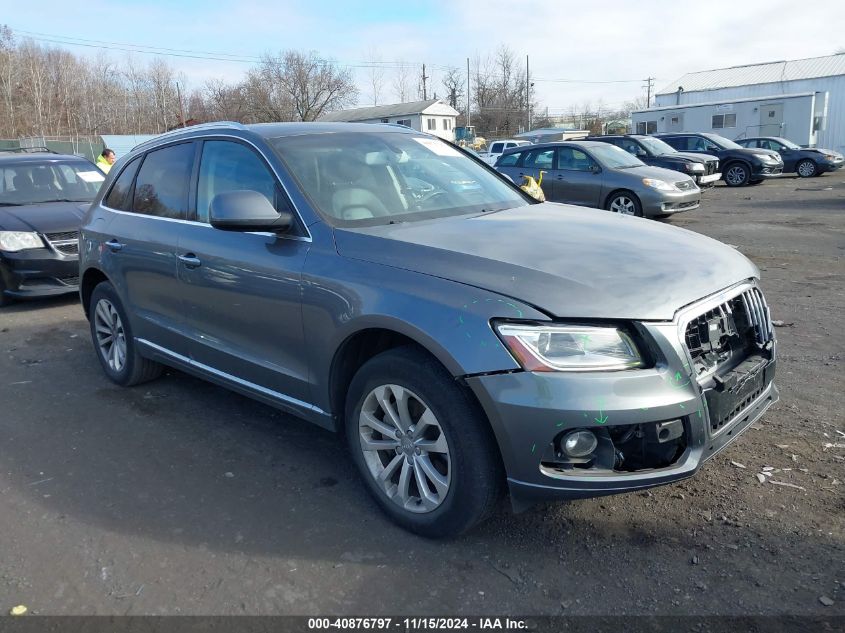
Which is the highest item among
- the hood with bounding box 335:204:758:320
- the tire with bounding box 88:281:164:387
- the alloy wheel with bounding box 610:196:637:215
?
the hood with bounding box 335:204:758:320

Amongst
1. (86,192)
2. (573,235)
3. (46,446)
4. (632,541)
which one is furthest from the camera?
(86,192)

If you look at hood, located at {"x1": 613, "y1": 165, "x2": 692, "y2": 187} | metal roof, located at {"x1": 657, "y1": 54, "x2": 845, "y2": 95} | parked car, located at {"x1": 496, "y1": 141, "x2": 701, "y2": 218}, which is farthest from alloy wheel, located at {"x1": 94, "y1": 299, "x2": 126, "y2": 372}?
metal roof, located at {"x1": 657, "y1": 54, "x2": 845, "y2": 95}

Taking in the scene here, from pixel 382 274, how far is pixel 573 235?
992 mm

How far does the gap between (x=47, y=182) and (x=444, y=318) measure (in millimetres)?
8178

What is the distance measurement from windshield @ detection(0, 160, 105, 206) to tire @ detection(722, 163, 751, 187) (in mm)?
19689

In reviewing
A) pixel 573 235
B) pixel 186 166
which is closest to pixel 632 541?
pixel 573 235

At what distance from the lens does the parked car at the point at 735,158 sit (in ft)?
71.1

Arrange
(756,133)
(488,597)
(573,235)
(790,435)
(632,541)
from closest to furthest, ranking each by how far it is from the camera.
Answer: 1. (488,597)
2. (632,541)
3. (573,235)
4. (790,435)
5. (756,133)

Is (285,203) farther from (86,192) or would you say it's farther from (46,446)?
(86,192)

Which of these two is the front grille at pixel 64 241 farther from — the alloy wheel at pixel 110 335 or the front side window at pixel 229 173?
the front side window at pixel 229 173

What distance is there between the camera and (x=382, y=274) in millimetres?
2982

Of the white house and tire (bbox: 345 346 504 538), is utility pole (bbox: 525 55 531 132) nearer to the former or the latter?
the white house

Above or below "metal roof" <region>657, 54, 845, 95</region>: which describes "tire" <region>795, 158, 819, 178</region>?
below

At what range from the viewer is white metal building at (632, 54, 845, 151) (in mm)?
33312
